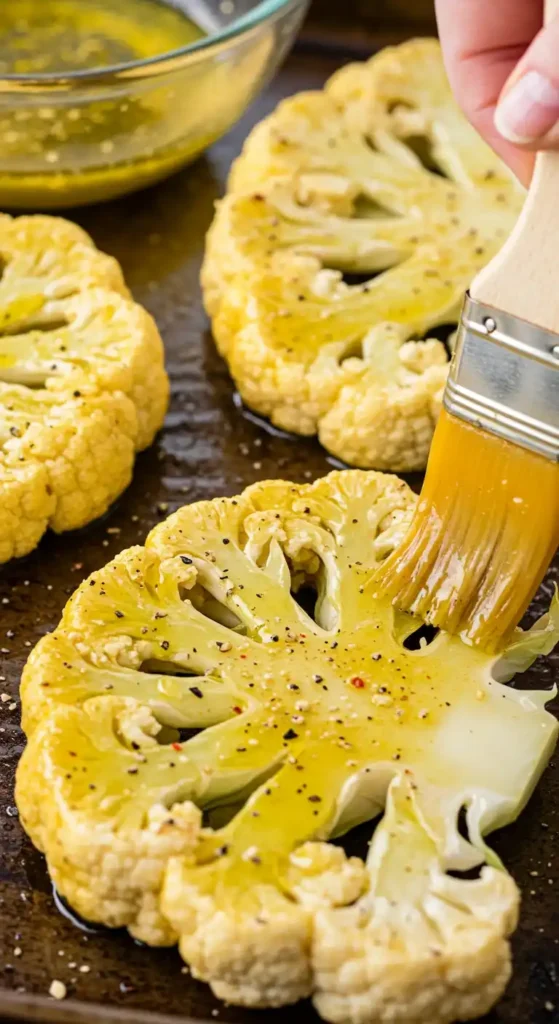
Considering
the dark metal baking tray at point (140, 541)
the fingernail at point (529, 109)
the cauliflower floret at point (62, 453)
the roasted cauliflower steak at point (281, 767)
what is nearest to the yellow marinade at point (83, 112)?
the dark metal baking tray at point (140, 541)

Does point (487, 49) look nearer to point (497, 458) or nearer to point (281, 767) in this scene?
point (497, 458)

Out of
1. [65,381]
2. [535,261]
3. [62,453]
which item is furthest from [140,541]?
[535,261]

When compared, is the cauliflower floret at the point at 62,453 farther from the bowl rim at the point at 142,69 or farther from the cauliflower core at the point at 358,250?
the bowl rim at the point at 142,69

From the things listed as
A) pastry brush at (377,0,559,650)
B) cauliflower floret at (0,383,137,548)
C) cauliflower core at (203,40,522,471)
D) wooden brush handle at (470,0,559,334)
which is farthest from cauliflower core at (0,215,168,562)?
wooden brush handle at (470,0,559,334)

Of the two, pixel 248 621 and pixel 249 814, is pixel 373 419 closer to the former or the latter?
pixel 248 621

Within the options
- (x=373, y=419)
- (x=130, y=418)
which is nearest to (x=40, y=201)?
(x=130, y=418)

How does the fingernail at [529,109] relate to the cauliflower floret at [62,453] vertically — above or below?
above

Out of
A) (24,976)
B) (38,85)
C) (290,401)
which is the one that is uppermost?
(38,85)
